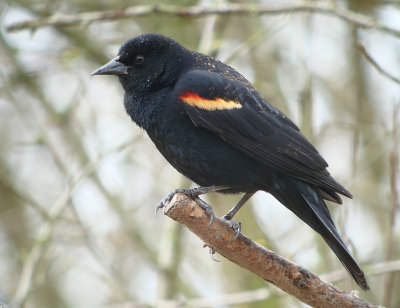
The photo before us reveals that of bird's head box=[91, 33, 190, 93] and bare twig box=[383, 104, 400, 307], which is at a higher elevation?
bird's head box=[91, 33, 190, 93]

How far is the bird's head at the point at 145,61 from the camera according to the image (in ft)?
16.0

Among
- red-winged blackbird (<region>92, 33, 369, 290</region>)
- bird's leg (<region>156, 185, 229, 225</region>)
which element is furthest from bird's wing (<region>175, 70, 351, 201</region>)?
bird's leg (<region>156, 185, 229, 225</region>)

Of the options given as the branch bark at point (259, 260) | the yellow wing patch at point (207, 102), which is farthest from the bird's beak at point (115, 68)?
the branch bark at point (259, 260)

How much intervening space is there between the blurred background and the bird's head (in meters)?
0.98

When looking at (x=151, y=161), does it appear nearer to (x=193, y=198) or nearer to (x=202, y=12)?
(x=202, y=12)

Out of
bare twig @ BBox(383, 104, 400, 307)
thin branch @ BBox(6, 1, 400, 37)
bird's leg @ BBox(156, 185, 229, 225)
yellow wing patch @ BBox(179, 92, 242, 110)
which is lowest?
bird's leg @ BBox(156, 185, 229, 225)

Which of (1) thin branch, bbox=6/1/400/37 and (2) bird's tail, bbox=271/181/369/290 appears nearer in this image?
(2) bird's tail, bbox=271/181/369/290

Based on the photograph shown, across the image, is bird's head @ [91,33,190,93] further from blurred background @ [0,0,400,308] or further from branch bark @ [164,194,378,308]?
branch bark @ [164,194,378,308]

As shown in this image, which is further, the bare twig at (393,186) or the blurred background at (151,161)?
the blurred background at (151,161)

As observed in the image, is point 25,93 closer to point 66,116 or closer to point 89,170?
point 66,116

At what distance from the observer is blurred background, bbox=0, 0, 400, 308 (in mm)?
5930

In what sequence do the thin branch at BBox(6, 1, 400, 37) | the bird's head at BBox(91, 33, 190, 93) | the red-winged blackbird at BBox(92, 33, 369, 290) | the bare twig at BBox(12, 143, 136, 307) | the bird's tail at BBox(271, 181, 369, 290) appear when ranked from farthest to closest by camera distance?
the thin branch at BBox(6, 1, 400, 37) < the bare twig at BBox(12, 143, 136, 307) < the bird's head at BBox(91, 33, 190, 93) < the red-winged blackbird at BBox(92, 33, 369, 290) < the bird's tail at BBox(271, 181, 369, 290)

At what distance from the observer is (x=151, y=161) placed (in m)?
8.28

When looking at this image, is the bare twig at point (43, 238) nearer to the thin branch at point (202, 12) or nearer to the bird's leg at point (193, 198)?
the thin branch at point (202, 12)
